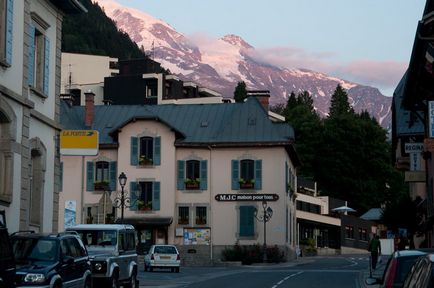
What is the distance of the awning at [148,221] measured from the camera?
6525cm

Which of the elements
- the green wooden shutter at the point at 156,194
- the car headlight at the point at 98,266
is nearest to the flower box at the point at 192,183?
the green wooden shutter at the point at 156,194

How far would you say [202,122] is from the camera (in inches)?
2734

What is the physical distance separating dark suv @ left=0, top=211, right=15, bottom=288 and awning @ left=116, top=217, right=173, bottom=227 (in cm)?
4909


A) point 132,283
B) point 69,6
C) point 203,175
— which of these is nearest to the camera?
point 132,283

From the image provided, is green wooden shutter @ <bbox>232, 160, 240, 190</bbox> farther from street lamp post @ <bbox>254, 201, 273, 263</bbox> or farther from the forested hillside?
the forested hillside

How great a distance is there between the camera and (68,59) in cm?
12081

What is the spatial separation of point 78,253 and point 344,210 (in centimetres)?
7462

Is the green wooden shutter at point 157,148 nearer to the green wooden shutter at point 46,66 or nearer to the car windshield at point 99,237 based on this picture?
the green wooden shutter at point 46,66

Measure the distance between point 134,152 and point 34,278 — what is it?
48.6 m

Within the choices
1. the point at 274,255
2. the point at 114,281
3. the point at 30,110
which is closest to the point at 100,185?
the point at 274,255

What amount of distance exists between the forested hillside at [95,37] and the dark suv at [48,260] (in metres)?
131

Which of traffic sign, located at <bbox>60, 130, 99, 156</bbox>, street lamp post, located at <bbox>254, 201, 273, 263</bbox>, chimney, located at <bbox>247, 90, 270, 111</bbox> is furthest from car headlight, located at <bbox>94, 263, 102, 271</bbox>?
chimney, located at <bbox>247, 90, 270, 111</bbox>

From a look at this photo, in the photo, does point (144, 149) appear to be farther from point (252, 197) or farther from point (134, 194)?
point (252, 197)

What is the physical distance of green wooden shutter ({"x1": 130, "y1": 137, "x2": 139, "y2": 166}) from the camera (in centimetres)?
6694
